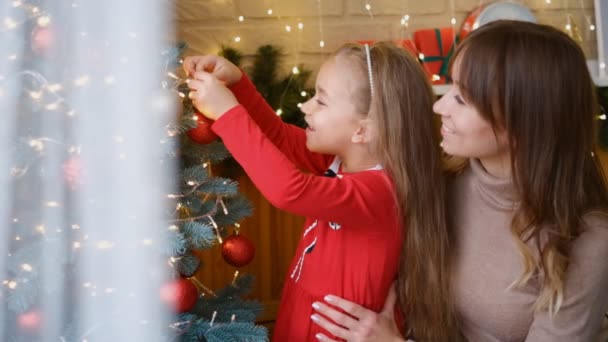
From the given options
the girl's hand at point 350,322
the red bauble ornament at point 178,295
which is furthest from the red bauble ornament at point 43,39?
the girl's hand at point 350,322

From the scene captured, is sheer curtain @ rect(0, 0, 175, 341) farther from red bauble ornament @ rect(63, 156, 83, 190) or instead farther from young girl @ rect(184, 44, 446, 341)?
young girl @ rect(184, 44, 446, 341)

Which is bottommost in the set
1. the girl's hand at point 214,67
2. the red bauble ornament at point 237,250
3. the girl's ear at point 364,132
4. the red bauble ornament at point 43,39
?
the red bauble ornament at point 237,250

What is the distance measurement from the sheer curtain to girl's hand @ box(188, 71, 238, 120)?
0.14 meters

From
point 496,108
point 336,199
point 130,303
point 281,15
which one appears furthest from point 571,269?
point 281,15

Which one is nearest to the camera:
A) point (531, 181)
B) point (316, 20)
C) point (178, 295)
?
point (178, 295)

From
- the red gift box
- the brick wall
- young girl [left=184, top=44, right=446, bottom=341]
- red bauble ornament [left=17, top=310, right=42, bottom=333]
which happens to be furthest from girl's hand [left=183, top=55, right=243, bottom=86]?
the red gift box

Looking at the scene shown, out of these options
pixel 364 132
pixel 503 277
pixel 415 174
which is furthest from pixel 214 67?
pixel 503 277

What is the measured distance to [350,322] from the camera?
3.50 ft

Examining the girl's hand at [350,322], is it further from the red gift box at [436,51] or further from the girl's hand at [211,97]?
the red gift box at [436,51]

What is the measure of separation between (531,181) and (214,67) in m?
A: 0.61

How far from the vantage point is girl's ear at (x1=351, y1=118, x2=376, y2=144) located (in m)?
1.12

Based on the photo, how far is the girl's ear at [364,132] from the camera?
1116 millimetres

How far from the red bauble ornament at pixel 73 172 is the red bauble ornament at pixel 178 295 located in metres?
0.21

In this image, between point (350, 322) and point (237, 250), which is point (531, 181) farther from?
point (237, 250)
